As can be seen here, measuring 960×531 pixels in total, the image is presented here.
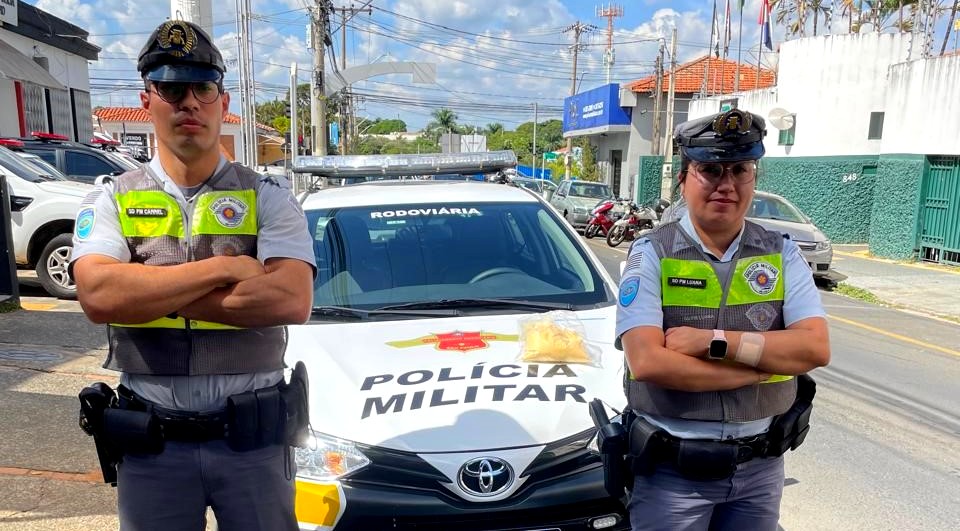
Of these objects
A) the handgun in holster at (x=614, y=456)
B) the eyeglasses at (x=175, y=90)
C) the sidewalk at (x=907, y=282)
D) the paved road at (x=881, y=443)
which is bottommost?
the sidewalk at (x=907, y=282)

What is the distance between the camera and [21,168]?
7664 millimetres

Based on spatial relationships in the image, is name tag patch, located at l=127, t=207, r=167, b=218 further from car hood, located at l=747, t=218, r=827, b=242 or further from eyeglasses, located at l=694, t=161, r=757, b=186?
car hood, located at l=747, t=218, r=827, b=242

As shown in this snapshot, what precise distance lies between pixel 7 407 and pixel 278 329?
3.09m

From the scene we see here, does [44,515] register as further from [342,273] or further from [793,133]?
[793,133]

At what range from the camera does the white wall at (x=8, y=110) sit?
53.3ft

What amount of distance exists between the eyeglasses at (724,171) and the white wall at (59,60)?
18.6m

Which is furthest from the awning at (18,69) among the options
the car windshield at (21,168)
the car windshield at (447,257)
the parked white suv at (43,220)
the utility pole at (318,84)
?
the car windshield at (447,257)

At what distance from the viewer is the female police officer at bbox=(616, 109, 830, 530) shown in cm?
192

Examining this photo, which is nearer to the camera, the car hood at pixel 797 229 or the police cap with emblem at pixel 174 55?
the police cap with emblem at pixel 174 55

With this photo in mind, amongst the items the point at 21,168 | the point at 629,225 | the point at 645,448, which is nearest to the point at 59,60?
the point at 21,168

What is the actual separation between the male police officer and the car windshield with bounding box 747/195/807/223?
1148 centimetres

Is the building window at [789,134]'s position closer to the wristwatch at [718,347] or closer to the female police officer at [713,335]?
the female police officer at [713,335]

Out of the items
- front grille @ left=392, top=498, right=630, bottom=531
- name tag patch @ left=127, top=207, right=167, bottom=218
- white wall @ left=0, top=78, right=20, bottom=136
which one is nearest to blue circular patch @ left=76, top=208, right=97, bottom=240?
name tag patch @ left=127, top=207, right=167, bottom=218

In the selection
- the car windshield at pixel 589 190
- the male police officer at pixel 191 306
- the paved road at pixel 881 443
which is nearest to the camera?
the male police officer at pixel 191 306
